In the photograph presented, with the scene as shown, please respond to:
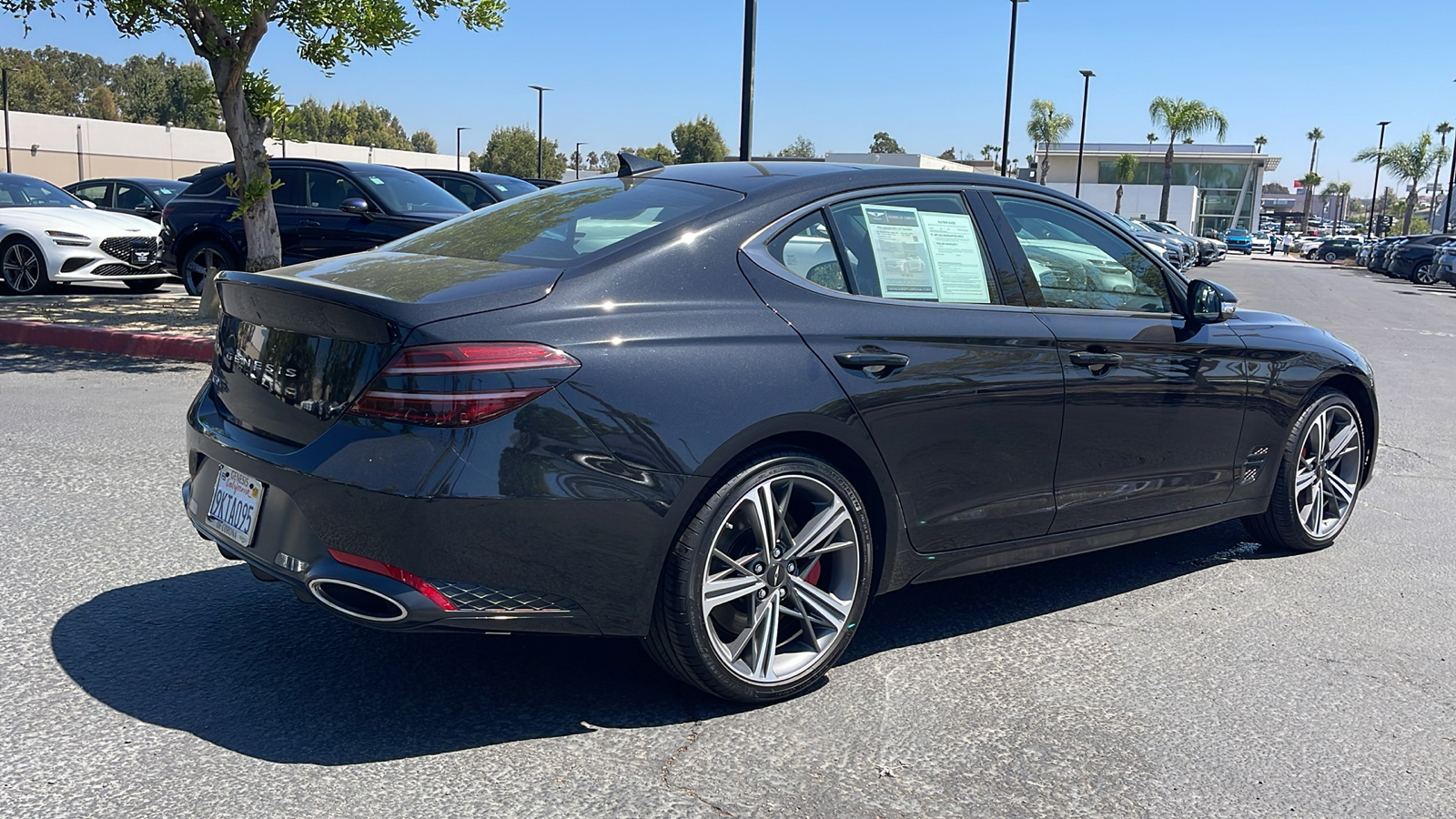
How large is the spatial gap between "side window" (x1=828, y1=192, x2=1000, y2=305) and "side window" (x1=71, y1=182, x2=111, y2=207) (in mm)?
18652

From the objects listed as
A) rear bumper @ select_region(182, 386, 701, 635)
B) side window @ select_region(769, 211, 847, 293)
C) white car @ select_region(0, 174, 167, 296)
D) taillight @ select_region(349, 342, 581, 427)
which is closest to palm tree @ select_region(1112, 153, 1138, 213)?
white car @ select_region(0, 174, 167, 296)

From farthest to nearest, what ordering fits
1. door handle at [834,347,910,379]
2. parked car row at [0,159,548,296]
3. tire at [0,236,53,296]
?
tire at [0,236,53,296]
parked car row at [0,159,548,296]
door handle at [834,347,910,379]

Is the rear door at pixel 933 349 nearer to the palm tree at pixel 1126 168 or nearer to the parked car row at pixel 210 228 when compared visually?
the parked car row at pixel 210 228

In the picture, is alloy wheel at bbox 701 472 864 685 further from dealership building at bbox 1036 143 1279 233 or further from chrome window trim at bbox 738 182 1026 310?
dealership building at bbox 1036 143 1279 233

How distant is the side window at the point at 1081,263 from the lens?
4191 millimetres

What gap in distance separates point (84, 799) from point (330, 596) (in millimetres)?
Answer: 692

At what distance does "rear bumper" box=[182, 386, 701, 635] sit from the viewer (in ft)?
9.52

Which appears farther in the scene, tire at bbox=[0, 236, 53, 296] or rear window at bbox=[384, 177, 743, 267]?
tire at bbox=[0, 236, 53, 296]

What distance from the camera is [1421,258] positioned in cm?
3762

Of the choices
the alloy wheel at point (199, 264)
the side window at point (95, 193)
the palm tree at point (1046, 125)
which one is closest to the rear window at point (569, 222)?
the alloy wheel at point (199, 264)

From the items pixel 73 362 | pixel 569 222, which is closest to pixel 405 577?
pixel 569 222

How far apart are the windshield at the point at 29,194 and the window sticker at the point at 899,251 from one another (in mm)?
13850

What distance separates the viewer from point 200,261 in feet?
43.9

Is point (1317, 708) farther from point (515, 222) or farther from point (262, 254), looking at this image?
point (262, 254)
